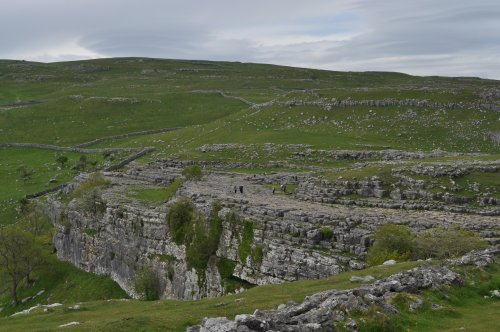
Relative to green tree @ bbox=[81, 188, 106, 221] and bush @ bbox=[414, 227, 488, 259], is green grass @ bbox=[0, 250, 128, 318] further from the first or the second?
bush @ bbox=[414, 227, 488, 259]

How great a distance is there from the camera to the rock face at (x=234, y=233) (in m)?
37.1

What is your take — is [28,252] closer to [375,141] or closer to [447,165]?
[447,165]

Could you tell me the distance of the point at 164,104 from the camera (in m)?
158

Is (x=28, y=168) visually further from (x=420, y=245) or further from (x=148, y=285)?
(x=420, y=245)

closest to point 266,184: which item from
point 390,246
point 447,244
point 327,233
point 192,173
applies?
point 192,173

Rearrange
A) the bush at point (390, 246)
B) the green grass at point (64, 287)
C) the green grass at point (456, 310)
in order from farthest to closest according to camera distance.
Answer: the green grass at point (64, 287) < the bush at point (390, 246) < the green grass at point (456, 310)

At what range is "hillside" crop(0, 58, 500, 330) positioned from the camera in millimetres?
40062

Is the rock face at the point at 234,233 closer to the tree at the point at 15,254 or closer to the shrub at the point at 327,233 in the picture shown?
the shrub at the point at 327,233

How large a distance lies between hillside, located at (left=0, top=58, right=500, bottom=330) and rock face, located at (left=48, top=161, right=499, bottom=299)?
154mm

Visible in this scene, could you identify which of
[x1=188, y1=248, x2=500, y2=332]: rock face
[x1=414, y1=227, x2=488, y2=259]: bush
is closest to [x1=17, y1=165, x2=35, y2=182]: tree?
[x1=414, y1=227, x2=488, y2=259]: bush

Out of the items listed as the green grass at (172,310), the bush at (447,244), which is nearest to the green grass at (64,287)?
the green grass at (172,310)

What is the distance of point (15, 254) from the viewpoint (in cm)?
5784

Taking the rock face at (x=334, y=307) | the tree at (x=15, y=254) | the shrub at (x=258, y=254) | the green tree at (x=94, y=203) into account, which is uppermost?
the rock face at (x=334, y=307)

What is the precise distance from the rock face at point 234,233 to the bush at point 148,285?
534 millimetres
